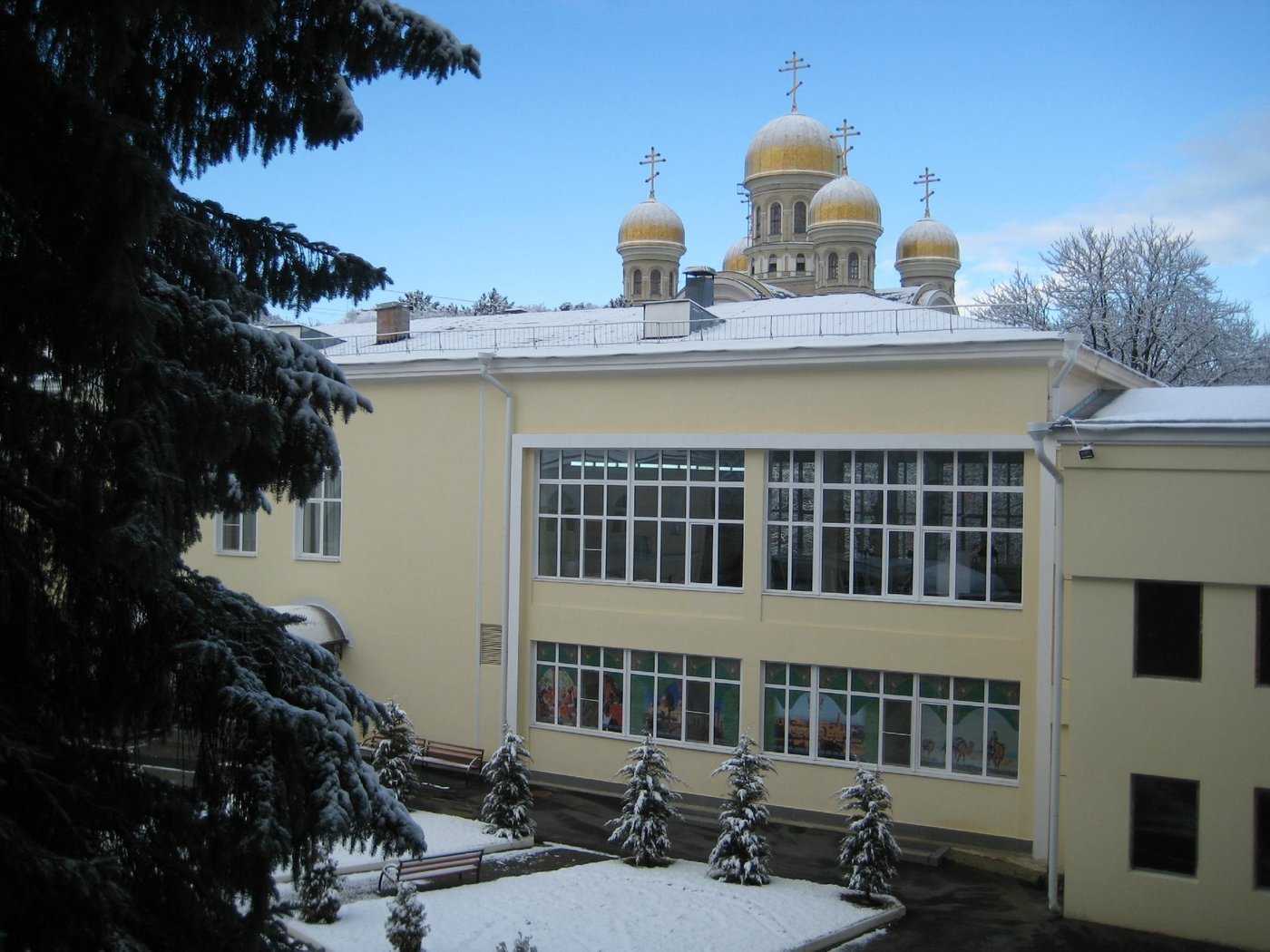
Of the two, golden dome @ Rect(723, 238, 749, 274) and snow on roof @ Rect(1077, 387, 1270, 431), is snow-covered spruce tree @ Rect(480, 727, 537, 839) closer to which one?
snow on roof @ Rect(1077, 387, 1270, 431)

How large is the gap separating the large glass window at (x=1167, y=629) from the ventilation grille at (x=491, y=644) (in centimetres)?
1016

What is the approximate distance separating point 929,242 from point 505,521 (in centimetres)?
3757

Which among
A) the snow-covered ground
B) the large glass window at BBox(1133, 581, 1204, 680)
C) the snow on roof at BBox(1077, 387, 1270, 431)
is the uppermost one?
the snow on roof at BBox(1077, 387, 1270, 431)

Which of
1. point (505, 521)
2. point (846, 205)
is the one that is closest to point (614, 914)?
point (505, 521)

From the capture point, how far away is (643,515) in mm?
18859

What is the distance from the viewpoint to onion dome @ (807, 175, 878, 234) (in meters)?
47.8

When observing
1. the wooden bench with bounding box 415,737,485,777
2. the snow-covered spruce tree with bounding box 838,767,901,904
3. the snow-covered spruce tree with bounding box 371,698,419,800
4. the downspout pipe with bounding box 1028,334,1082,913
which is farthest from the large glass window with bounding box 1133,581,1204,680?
the wooden bench with bounding box 415,737,485,777

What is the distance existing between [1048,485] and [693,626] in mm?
5546

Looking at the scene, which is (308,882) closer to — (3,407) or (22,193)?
(3,407)

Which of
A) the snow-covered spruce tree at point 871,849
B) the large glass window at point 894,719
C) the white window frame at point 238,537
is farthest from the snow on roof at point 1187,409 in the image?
the white window frame at point 238,537

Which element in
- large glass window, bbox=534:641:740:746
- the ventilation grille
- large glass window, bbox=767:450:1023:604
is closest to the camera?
large glass window, bbox=767:450:1023:604

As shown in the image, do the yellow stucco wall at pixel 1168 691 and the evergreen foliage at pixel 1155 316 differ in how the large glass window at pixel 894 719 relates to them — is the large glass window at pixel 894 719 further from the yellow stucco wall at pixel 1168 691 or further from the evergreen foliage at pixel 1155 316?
the evergreen foliage at pixel 1155 316

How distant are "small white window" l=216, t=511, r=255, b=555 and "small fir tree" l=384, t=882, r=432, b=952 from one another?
1290cm

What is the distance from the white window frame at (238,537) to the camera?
74.0 feet
